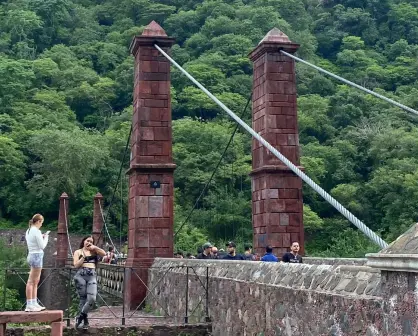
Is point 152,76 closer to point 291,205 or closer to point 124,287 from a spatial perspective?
point 291,205

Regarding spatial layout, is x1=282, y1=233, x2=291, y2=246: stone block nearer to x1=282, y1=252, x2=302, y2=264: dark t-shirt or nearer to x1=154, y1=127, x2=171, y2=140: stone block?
x1=282, y1=252, x2=302, y2=264: dark t-shirt

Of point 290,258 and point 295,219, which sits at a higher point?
point 295,219

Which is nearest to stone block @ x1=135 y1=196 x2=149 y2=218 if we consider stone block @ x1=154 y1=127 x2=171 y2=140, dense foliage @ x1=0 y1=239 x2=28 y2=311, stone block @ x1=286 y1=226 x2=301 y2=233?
stone block @ x1=154 y1=127 x2=171 y2=140

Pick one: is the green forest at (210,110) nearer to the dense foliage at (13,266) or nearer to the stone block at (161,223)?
the dense foliage at (13,266)

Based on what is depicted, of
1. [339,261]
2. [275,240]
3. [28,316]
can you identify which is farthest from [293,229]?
[28,316]

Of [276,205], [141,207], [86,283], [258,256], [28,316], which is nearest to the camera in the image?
[28,316]

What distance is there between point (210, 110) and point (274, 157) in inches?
1247

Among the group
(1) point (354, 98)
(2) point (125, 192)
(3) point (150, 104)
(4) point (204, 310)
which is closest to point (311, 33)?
(1) point (354, 98)

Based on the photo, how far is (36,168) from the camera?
35.9 meters

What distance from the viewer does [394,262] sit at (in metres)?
3.21

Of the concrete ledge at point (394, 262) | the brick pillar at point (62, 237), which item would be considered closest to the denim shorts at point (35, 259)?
the concrete ledge at point (394, 262)

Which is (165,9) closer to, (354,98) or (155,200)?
(354,98)

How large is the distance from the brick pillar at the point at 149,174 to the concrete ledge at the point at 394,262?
6541 mm

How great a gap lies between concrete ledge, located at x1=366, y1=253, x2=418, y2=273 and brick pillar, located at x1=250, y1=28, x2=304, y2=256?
578 cm
